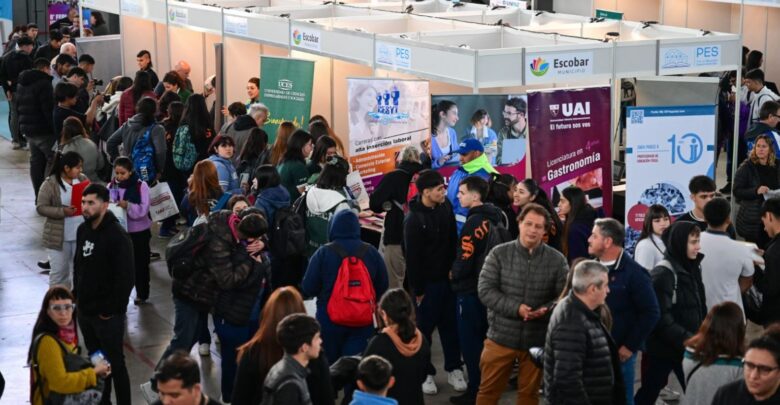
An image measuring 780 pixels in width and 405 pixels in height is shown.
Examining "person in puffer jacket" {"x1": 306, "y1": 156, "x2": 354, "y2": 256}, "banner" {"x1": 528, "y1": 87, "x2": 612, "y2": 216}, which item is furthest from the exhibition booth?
"person in puffer jacket" {"x1": 306, "y1": 156, "x2": 354, "y2": 256}

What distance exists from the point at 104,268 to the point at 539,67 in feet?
12.7

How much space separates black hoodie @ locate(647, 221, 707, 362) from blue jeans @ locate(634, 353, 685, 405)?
0.06 m

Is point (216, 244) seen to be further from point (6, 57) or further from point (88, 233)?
point (6, 57)

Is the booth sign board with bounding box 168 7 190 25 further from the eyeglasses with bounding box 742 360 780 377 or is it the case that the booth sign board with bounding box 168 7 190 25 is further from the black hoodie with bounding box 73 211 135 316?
the eyeglasses with bounding box 742 360 780 377

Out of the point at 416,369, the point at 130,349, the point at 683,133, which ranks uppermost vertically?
the point at 683,133

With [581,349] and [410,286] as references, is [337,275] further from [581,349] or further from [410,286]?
[581,349]

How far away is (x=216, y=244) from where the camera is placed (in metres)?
6.76

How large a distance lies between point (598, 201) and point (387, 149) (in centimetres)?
173

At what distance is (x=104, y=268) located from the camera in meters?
6.70

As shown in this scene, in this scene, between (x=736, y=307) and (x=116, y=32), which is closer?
(x=736, y=307)

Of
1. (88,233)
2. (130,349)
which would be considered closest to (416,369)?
(88,233)

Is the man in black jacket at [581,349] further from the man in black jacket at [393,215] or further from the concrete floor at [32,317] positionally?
the man in black jacket at [393,215]

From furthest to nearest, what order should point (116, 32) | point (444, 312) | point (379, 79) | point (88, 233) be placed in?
point (116, 32) < point (379, 79) < point (444, 312) < point (88, 233)

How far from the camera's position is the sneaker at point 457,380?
7504 mm
